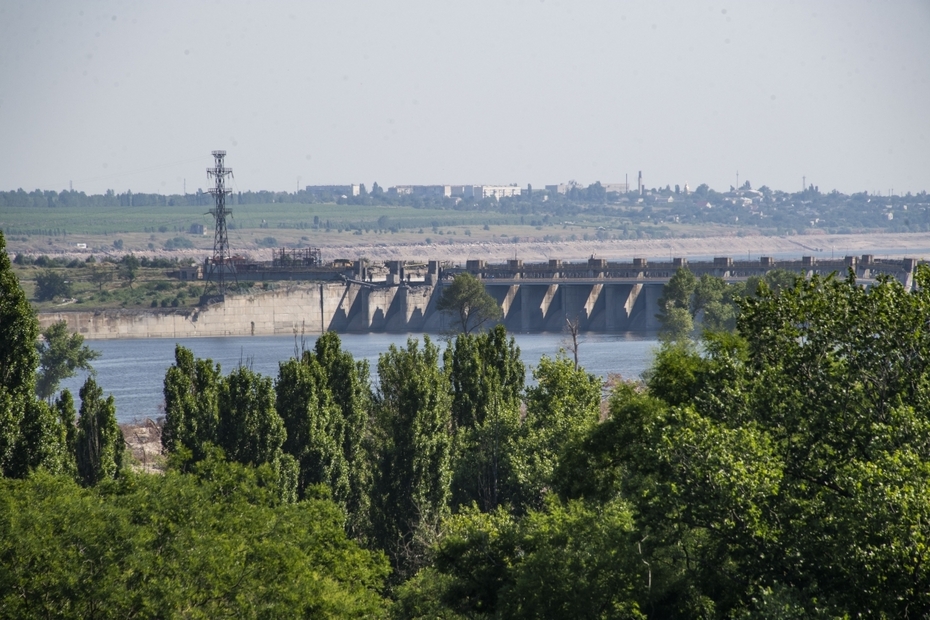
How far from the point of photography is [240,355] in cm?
8631

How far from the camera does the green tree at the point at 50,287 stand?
11581 cm

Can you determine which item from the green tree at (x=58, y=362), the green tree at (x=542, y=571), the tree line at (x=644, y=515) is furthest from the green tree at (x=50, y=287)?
the green tree at (x=542, y=571)

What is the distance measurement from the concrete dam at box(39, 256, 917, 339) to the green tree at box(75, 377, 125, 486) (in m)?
81.2

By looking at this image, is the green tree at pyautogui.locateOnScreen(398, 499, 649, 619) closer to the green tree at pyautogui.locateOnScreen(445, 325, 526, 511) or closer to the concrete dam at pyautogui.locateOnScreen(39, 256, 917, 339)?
the green tree at pyautogui.locateOnScreen(445, 325, 526, 511)

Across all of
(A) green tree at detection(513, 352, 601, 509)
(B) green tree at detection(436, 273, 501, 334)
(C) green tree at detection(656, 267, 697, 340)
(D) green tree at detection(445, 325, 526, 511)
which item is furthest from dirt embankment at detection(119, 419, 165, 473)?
(B) green tree at detection(436, 273, 501, 334)

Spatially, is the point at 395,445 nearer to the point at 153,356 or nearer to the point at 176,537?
the point at 176,537

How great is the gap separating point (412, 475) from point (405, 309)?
8702cm

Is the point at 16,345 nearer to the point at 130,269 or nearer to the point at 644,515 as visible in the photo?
the point at 644,515

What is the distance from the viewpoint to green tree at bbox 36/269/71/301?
115812 millimetres

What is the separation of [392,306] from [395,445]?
8814 cm

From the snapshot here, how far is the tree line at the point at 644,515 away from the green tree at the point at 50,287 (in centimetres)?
9059

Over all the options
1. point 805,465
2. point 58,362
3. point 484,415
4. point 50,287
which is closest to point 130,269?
point 50,287

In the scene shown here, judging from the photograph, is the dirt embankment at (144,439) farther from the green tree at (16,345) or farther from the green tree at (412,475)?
the green tree at (16,345)

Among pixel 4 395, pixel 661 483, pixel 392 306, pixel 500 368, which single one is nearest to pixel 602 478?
pixel 661 483
